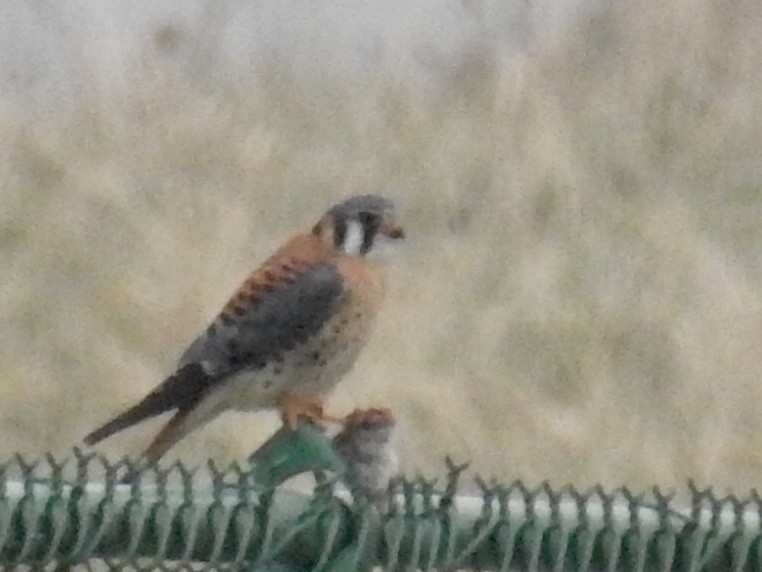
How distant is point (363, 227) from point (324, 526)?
4.54 ft

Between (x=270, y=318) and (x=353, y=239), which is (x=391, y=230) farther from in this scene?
(x=270, y=318)

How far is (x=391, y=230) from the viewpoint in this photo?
2.79 meters

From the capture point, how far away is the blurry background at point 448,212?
167 inches

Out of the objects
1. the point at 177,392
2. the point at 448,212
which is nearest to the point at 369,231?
the point at 177,392

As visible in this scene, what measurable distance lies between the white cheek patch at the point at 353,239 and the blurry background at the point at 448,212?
4.16 feet

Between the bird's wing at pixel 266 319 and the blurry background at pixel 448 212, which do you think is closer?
the bird's wing at pixel 266 319

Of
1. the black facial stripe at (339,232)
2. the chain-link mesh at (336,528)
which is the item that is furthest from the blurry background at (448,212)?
the chain-link mesh at (336,528)

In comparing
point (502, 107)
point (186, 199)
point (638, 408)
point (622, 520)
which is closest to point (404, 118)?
point (502, 107)

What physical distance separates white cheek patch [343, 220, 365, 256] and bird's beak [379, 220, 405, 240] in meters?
0.03

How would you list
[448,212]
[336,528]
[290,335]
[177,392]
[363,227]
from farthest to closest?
[448,212] → [363,227] → [290,335] → [177,392] → [336,528]

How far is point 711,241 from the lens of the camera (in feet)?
15.4

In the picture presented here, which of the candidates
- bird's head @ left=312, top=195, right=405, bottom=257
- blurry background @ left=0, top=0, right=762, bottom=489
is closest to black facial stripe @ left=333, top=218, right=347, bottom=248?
bird's head @ left=312, top=195, right=405, bottom=257

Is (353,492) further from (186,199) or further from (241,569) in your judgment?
(186,199)

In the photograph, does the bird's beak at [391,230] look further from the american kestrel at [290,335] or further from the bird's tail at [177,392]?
the bird's tail at [177,392]
